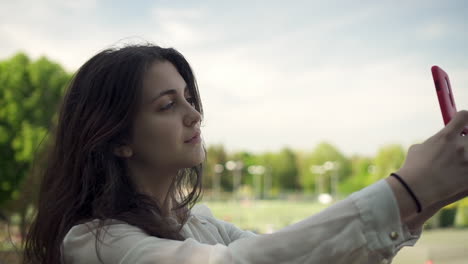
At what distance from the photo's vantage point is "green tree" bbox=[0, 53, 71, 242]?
18938 mm

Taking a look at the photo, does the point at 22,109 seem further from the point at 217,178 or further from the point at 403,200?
the point at 217,178

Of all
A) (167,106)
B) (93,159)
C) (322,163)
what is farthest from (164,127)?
(322,163)

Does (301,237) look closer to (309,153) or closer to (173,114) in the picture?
(173,114)

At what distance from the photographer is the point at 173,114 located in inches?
52.2

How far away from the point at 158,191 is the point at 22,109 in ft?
65.4

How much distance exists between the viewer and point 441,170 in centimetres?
80

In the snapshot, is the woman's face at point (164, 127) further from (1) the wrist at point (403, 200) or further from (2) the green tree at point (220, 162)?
(2) the green tree at point (220, 162)

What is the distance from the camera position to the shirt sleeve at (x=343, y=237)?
801 mm

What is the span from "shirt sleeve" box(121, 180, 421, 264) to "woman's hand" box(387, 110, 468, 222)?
0.03 metres

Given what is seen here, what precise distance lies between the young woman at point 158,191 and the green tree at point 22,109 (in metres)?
18.4

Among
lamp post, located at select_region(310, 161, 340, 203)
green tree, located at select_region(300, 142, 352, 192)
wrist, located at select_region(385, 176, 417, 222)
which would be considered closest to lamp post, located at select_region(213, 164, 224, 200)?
lamp post, located at select_region(310, 161, 340, 203)

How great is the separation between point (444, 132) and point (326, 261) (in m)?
0.28

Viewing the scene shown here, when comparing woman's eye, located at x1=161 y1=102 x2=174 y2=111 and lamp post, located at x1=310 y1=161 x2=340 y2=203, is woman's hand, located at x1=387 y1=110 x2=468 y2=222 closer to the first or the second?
woman's eye, located at x1=161 y1=102 x2=174 y2=111

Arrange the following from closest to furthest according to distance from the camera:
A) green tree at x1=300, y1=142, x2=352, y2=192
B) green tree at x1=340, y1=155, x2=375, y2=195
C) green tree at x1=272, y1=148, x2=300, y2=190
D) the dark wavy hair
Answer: the dark wavy hair → green tree at x1=340, y1=155, x2=375, y2=195 → green tree at x1=300, y1=142, x2=352, y2=192 → green tree at x1=272, y1=148, x2=300, y2=190
